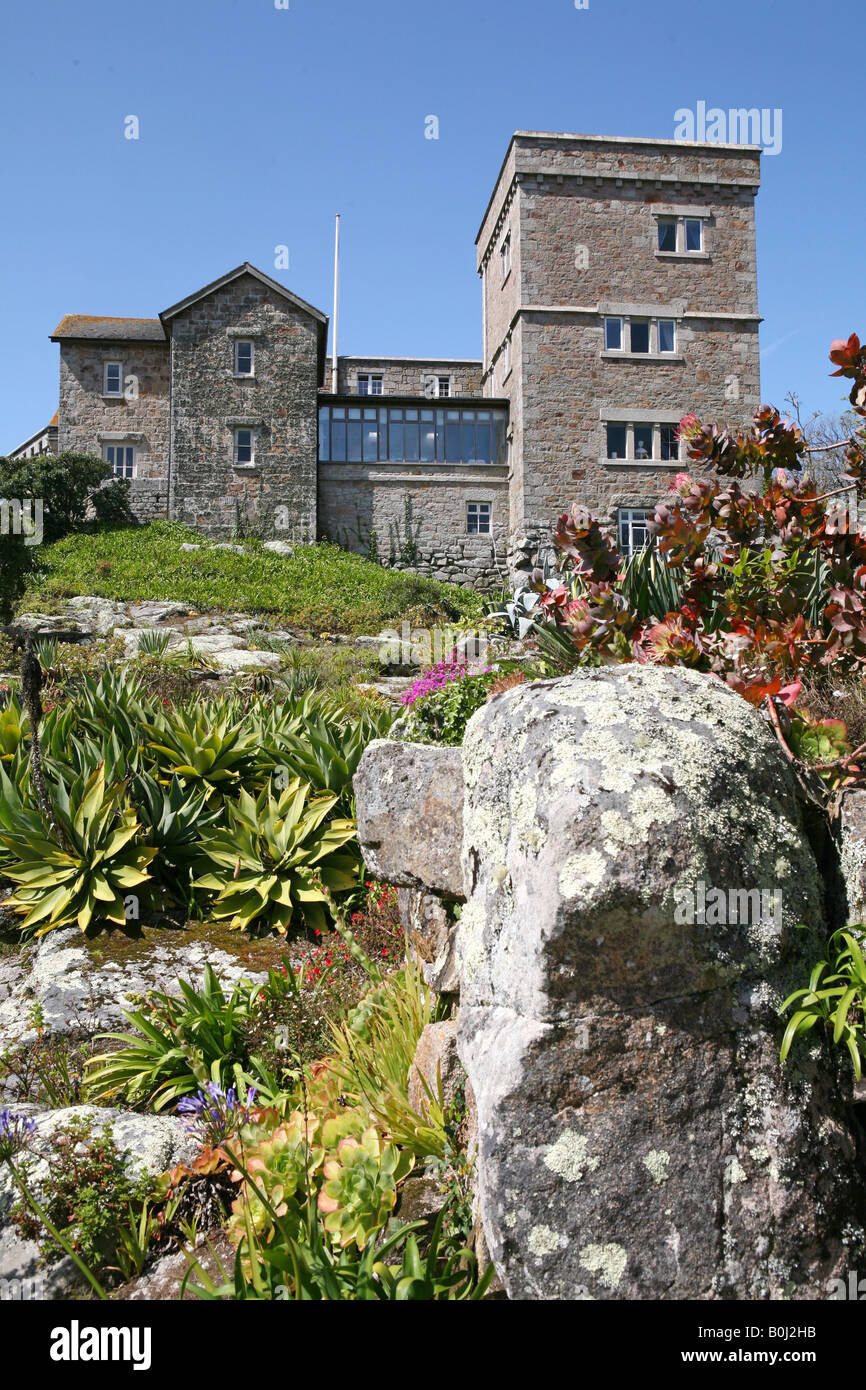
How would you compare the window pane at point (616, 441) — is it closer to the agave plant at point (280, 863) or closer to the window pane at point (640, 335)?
the window pane at point (640, 335)

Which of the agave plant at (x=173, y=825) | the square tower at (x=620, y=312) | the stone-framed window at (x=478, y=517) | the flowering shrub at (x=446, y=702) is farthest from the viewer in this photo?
the stone-framed window at (x=478, y=517)

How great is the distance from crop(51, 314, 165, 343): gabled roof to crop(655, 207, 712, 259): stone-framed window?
18.0 m

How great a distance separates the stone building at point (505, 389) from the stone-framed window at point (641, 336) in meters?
0.07

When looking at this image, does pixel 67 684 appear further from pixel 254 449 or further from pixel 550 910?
pixel 254 449

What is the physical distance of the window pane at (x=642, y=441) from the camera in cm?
3023

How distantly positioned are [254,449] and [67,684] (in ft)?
70.4

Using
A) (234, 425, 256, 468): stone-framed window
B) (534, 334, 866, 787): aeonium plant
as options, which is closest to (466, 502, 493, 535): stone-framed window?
(234, 425, 256, 468): stone-framed window

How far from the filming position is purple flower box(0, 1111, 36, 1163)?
347 centimetres

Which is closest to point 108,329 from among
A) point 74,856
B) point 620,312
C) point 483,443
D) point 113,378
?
point 113,378

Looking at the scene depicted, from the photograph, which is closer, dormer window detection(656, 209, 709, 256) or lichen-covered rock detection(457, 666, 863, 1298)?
lichen-covered rock detection(457, 666, 863, 1298)

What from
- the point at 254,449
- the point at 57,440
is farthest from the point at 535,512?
the point at 57,440

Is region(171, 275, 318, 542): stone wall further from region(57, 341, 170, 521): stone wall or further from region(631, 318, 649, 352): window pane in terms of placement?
region(631, 318, 649, 352): window pane

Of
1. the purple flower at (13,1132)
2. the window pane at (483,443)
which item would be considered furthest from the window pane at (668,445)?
the purple flower at (13,1132)
